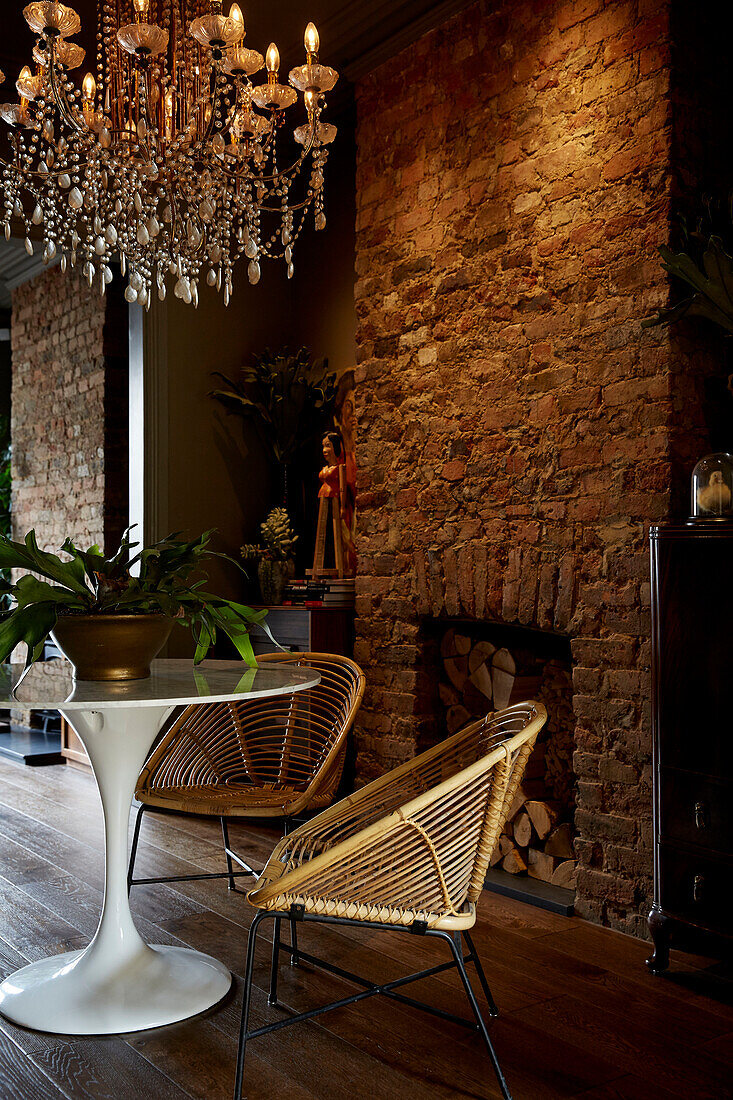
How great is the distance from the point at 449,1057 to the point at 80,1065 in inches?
32.0

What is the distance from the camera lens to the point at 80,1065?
2.14 meters

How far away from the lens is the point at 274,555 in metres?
4.88

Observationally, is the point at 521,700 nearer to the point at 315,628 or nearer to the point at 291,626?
the point at 315,628

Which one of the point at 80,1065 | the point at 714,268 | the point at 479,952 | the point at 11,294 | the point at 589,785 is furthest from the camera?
the point at 11,294

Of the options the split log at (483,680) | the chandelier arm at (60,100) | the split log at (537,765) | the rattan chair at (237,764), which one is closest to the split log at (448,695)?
the split log at (483,680)

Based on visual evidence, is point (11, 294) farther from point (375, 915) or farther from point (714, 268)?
point (375, 915)

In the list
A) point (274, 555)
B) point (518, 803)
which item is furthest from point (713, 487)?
point (274, 555)

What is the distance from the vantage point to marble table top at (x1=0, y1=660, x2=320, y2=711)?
2035 mm

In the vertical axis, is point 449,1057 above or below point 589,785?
below

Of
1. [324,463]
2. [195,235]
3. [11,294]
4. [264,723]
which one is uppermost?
[11,294]

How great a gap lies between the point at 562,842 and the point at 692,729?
100cm

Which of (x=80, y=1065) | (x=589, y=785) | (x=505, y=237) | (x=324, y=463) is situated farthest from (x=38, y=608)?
(x=324, y=463)

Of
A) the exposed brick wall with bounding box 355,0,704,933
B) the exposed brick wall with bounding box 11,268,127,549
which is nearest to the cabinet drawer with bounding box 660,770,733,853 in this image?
the exposed brick wall with bounding box 355,0,704,933

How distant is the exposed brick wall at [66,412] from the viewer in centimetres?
595
